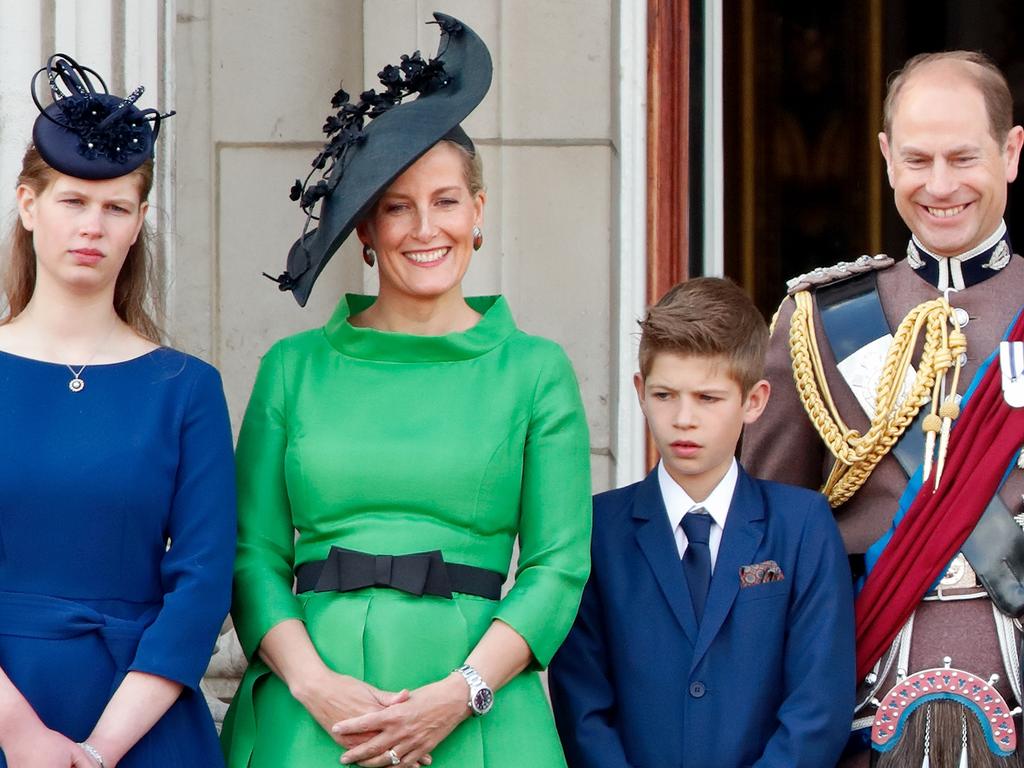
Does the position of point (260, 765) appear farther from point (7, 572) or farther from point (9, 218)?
point (9, 218)

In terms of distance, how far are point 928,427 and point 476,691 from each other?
99 centimetres

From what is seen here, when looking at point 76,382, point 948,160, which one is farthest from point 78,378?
point 948,160

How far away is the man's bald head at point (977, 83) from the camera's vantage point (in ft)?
14.6

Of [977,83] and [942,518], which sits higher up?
[977,83]

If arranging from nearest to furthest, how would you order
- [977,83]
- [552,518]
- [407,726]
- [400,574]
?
[407,726]
[400,574]
[552,518]
[977,83]

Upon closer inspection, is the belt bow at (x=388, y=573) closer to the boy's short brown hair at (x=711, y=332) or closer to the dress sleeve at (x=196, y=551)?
the dress sleeve at (x=196, y=551)

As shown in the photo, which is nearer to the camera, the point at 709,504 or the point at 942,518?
the point at 942,518

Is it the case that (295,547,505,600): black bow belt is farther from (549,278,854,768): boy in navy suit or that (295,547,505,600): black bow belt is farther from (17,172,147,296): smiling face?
(17,172,147,296): smiling face

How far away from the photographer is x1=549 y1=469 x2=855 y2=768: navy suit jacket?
13.7 feet

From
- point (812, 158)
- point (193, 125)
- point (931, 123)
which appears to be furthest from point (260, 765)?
point (812, 158)

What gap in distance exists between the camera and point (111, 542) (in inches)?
157

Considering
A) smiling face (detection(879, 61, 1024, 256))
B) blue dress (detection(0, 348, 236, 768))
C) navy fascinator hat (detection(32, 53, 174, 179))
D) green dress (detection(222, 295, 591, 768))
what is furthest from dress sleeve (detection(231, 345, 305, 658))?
smiling face (detection(879, 61, 1024, 256))

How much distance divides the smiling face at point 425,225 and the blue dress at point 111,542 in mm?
454

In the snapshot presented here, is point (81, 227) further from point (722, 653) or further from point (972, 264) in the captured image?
point (972, 264)
